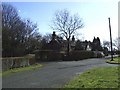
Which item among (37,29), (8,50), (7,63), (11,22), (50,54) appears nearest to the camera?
(7,63)

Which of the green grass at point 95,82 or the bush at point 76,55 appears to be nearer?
the green grass at point 95,82

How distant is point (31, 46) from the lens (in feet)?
219

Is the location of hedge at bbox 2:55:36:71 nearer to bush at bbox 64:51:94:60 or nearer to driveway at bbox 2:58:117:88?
driveway at bbox 2:58:117:88

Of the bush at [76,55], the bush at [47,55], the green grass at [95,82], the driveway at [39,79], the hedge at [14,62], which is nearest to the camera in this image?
the green grass at [95,82]

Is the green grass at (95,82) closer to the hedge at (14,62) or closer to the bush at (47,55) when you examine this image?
the hedge at (14,62)

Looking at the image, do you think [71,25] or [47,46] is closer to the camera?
[71,25]

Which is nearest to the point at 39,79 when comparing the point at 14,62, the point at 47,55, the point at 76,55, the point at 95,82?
the point at 95,82

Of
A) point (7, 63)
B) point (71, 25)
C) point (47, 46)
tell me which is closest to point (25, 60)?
point (7, 63)

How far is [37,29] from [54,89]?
200ft

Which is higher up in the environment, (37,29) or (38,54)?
(37,29)

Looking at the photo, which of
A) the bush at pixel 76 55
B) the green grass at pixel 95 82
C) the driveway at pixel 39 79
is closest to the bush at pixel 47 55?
the bush at pixel 76 55

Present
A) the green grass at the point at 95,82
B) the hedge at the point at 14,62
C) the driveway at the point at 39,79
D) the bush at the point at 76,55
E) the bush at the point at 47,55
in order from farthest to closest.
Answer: the bush at the point at 76,55
the bush at the point at 47,55
the hedge at the point at 14,62
the driveway at the point at 39,79
the green grass at the point at 95,82

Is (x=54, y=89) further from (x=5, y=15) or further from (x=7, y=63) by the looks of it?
(x=5, y=15)

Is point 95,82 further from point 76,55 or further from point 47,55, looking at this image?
point 76,55
